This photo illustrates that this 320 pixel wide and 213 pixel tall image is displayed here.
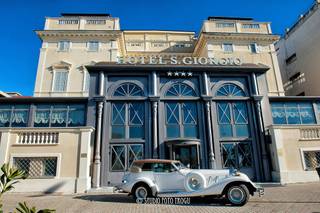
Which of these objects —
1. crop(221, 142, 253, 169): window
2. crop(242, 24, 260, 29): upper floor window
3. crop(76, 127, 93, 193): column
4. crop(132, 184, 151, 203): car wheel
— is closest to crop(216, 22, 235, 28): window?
crop(242, 24, 260, 29): upper floor window

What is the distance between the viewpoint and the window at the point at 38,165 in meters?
12.2

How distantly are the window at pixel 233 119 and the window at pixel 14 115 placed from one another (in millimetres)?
13706

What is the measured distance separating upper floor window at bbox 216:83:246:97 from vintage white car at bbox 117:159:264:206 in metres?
8.25

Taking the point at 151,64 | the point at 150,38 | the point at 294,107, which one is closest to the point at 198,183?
the point at 151,64

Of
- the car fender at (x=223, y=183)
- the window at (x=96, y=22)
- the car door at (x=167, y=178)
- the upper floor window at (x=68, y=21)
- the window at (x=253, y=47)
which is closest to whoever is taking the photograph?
the car fender at (x=223, y=183)

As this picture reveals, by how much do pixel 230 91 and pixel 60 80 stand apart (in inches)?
730

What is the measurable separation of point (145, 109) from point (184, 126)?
2969mm

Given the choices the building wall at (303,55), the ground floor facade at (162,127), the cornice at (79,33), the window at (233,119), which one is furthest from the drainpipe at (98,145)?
the building wall at (303,55)

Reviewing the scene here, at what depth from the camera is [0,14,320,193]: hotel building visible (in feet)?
40.8

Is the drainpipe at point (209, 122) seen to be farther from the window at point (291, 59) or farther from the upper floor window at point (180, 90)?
the window at point (291, 59)

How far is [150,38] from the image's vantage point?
3192cm

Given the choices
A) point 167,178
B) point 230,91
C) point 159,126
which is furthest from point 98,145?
point 230,91

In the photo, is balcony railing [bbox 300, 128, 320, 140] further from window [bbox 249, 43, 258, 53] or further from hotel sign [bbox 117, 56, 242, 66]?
window [bbox 249, 43, 258, 53]

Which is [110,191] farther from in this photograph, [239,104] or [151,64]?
[239,104]
